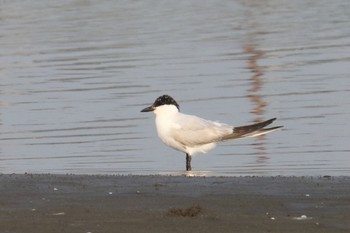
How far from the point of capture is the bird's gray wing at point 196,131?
12.5m

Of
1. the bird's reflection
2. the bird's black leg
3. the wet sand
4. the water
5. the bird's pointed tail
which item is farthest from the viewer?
the bird's reflection

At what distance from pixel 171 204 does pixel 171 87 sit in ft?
34.0

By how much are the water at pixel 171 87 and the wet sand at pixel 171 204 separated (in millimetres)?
2734

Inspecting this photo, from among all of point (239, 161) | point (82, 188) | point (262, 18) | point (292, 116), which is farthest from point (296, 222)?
point (262, 18)

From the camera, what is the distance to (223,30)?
90.3 feet

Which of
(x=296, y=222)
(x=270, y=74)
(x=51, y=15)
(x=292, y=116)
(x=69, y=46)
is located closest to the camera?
(x=296, y=222)

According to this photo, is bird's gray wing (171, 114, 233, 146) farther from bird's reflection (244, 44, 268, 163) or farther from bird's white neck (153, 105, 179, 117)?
bird's reflection (244, 44, 268, 163)

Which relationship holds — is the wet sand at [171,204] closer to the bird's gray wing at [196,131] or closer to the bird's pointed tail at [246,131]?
the bird's gray wing at [196,131]

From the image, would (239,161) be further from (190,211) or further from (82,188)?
(190,211)

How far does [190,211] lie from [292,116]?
8427 mm

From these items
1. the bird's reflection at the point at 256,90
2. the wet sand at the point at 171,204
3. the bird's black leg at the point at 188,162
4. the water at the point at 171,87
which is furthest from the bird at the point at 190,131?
the wet sand at the point at 171,204

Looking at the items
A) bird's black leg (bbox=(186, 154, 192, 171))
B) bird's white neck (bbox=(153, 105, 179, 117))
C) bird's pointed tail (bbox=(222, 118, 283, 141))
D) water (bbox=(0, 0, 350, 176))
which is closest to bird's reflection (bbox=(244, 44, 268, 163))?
water (bbox=(0, 0, 350, 176))

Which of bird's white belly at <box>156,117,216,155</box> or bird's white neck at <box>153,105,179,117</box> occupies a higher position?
bird's white neck at <box>153,105,179,117</box>

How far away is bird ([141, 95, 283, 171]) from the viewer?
12477 millimetres
